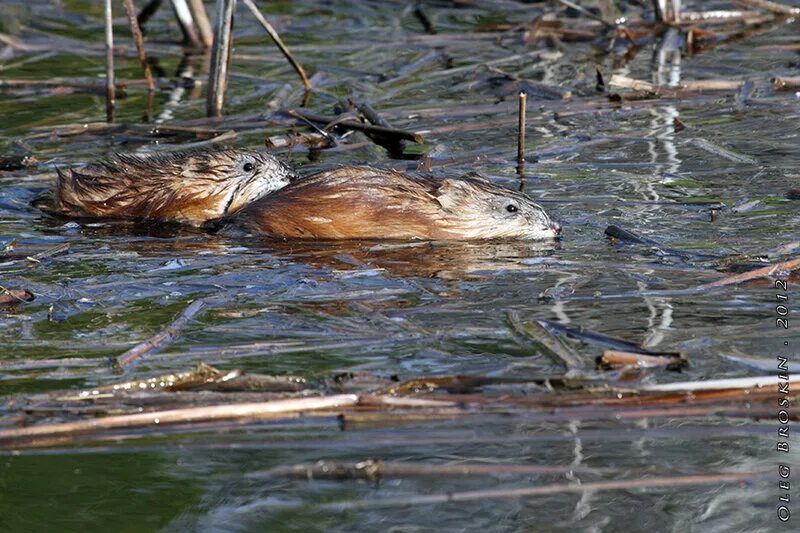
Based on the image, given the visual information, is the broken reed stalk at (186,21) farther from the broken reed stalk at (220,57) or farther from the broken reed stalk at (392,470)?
the broken reed stalk at (392,470)

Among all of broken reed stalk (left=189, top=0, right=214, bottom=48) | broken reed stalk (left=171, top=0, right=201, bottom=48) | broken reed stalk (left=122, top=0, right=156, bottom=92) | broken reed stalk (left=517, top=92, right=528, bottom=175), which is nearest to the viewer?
broken reed stalk (left=517, top=92, right=528, bottom=175)

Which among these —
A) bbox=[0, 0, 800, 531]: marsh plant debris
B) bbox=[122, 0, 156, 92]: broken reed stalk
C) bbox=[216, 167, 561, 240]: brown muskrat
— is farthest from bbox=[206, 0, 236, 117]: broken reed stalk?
bbox=[216, 167, 561, 240]: brown muskrat

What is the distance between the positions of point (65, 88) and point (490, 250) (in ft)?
16.9

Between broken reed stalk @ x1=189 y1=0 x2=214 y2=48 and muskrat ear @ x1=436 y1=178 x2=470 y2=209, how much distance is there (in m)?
4.67

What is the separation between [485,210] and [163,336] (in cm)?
262

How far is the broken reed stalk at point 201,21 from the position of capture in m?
11.2

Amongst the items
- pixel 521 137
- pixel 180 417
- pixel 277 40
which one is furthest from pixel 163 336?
pixel 277 40

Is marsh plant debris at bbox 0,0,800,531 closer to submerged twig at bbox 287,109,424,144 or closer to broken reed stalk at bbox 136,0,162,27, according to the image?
submerged twig at bbox 287,109,424,144

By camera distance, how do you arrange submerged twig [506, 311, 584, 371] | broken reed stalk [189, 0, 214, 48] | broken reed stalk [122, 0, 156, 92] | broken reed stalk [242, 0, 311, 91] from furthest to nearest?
1. broken reed stalk [189, 0, 214, 48]
2. broken reed stalk [122, 0, 156, 92]
3. broken reed stalk [242, 0, 311, 91]
4. submerged twig [506, 311, 584, 371]

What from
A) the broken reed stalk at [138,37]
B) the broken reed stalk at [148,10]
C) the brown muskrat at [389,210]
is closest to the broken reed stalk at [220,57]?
the broken reed stalk at [138,37]

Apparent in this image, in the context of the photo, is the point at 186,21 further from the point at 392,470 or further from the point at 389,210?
the point at 392,470

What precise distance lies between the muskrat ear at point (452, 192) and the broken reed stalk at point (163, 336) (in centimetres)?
194

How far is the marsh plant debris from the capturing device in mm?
3934

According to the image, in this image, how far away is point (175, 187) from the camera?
7621 mm
